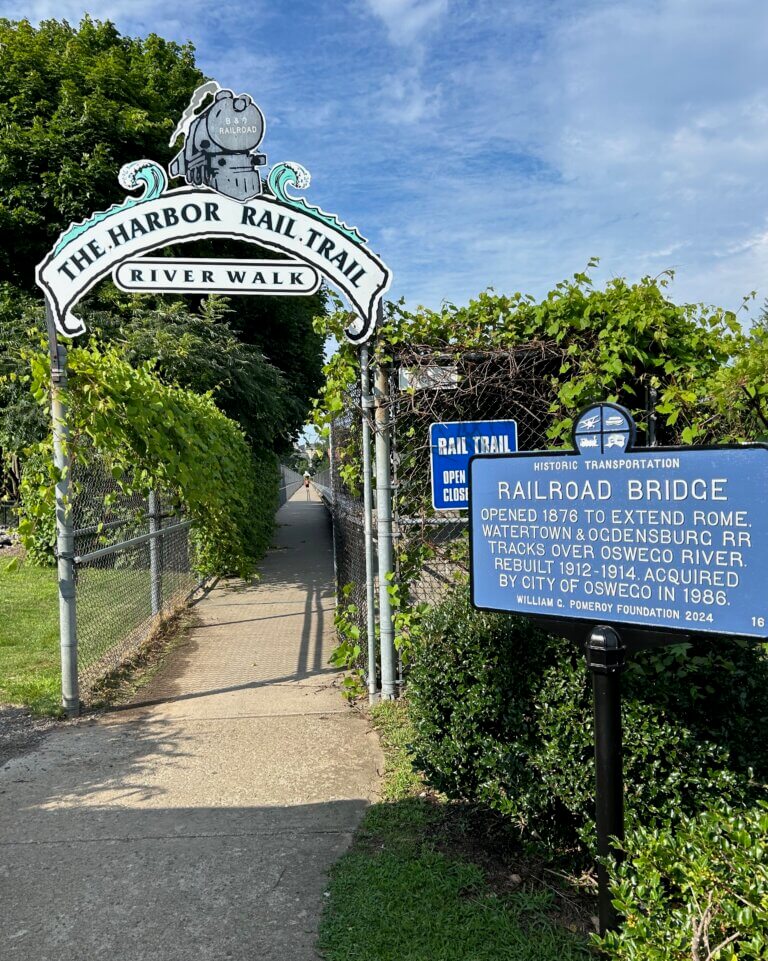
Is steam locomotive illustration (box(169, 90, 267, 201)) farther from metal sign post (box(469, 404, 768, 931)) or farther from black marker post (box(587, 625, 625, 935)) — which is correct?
black marker post (box(587, 625, 625, 935))

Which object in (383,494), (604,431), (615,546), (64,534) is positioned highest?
(604,431)

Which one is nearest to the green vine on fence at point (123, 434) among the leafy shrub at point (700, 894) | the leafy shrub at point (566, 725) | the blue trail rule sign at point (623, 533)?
the leafy shrub at point (566, 725)

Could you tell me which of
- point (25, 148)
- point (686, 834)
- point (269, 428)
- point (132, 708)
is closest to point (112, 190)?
point (25, 148)

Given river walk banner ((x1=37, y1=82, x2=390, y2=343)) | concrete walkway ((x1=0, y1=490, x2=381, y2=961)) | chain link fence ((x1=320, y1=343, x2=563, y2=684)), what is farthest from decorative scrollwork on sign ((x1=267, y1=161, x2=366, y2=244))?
concrete walkway ((x1=0, y1=490, x2=381, y2=961))

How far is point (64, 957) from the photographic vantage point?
2.81 meters

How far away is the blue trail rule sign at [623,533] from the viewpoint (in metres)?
2.20

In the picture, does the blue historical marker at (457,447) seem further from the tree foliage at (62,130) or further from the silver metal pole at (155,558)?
the tree foliage at (62,130)

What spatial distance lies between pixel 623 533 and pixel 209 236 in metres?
4.18

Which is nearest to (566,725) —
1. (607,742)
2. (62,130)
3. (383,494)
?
(607,742)

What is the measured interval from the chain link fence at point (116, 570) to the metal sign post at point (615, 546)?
395cm

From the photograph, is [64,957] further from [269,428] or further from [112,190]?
[112,190]

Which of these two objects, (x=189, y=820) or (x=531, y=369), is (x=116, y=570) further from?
(x=531, y=369)

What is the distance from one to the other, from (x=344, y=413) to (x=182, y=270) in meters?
1.56

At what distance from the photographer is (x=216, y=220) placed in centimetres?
546
